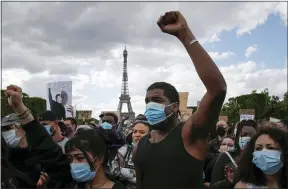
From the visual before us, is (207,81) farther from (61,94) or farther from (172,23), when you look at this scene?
(61,94)

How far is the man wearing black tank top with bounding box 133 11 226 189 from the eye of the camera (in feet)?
9.26

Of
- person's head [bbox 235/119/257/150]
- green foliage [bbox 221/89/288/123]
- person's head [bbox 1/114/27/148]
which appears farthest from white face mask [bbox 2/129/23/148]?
green foliage [bbox 221/89/288/123]

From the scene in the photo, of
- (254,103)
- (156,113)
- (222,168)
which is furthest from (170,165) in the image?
(254,103)

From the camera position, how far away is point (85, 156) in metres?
3.76

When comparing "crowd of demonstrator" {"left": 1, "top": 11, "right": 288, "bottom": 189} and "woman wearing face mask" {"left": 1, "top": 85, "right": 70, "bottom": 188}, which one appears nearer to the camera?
"crowd of demonstrator" {"left": 1, "top": 11, "right": 288, "bottom": 189}

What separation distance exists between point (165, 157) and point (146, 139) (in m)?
0.37

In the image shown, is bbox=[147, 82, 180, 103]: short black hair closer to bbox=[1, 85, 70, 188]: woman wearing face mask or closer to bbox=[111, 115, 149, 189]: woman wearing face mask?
bbox=[1, 85, 70, 188]: woman wearing face mask

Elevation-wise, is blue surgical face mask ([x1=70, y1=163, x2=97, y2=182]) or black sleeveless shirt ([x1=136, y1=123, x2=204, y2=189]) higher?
black sleeveless shirt ([x1=136, y1=123, x2=204, y2=189])

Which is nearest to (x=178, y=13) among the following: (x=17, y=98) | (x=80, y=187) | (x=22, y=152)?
(x=17, y=98)

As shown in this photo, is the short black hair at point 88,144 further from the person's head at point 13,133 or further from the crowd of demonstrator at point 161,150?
the person's head at point 13,133

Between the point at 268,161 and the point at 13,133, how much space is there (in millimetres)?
2521

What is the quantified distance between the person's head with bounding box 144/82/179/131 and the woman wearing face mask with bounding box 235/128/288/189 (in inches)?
28.2

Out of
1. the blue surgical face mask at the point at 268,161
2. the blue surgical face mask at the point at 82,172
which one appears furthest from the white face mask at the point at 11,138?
the blue surgical face mask at the point at 268,161

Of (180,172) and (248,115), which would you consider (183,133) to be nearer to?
(180,172)
